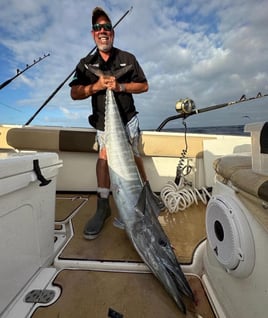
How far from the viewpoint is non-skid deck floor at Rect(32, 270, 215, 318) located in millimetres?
1037

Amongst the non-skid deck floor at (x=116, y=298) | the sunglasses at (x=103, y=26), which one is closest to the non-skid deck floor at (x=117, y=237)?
the non-skid deck floor at (x=116, y=298)

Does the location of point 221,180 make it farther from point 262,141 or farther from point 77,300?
point 77,300

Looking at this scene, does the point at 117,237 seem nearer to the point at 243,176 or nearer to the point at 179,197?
the point at 179,197

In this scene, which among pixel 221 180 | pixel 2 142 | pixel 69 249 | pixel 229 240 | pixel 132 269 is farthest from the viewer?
pixel 2 142

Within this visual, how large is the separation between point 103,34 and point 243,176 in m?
1.65

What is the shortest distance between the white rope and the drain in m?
1.34

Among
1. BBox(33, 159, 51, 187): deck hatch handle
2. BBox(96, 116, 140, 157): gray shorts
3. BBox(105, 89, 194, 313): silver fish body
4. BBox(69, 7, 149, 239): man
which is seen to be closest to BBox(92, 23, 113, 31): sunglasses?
BBox(69, 7, 149, 239): man

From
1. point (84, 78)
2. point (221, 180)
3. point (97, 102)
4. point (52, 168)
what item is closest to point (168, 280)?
point (221, 180)

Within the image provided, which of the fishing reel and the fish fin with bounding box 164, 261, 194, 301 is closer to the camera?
the fish fin with bounding box 164, 261, 194, 301

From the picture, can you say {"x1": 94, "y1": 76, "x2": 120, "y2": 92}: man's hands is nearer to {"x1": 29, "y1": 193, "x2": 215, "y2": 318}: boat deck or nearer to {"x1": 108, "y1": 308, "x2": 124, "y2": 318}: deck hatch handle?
{"x1": 29, "y1": 193, "x2": 215, "y2": 318}: boat deck

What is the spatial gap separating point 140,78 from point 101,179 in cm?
95

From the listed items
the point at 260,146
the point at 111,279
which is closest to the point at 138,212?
the point at 111,279

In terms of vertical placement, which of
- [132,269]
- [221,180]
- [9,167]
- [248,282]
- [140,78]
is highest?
[140,78]

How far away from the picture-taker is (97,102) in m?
2.08
